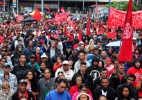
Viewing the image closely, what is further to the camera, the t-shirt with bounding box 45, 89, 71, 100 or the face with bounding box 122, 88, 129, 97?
the face with bounding box 122, 88, 129, 97

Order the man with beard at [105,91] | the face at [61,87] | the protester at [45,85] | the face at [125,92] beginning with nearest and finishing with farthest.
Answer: the face at [61,87] → the face at [125,92] → the man with beard at [105,91] → the protester at [45,85]

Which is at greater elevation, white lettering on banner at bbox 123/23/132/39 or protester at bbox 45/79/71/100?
white lettering on banner at bbox 123/23/132/39

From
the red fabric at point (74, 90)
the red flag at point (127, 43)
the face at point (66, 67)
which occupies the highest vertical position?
the red flag at point (127, 43)

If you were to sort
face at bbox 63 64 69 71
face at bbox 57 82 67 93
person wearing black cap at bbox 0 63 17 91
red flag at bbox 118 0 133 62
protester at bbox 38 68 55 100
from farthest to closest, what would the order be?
face at bbox 63 64 69 71
red flag at bbox 118 0 133 62
person wearing black cap at bbox 0 63 17 91
protester at bbox 38 68 55 100
face at bbox 57 82 67 93

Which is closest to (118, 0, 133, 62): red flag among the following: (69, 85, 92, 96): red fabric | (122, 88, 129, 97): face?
(69, 85, 92, 96): red fabric

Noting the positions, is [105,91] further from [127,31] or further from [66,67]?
[66,67]

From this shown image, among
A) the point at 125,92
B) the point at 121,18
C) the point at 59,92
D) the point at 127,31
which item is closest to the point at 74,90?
the point at 59,92

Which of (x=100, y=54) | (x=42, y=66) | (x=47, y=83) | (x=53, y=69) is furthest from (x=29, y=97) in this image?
(x=100, y=54)

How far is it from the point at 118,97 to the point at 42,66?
9.82 ft

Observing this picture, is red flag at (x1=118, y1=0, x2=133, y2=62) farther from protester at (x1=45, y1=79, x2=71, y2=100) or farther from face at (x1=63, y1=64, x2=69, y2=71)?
protester at (x1=45, y1=79, x2=71, y2=100)

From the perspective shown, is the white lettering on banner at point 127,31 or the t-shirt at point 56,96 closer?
the t-shirt at point 56,96

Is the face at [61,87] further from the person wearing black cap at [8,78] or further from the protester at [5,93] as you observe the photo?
the person wearing black cap at [8,78]

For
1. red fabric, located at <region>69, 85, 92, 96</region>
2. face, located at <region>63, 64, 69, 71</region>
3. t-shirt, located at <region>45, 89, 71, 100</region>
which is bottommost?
red fabric, located at <region>69, 85, 92, 96</region>

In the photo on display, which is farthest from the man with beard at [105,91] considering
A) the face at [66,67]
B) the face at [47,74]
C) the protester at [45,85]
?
the face at [66,67]
